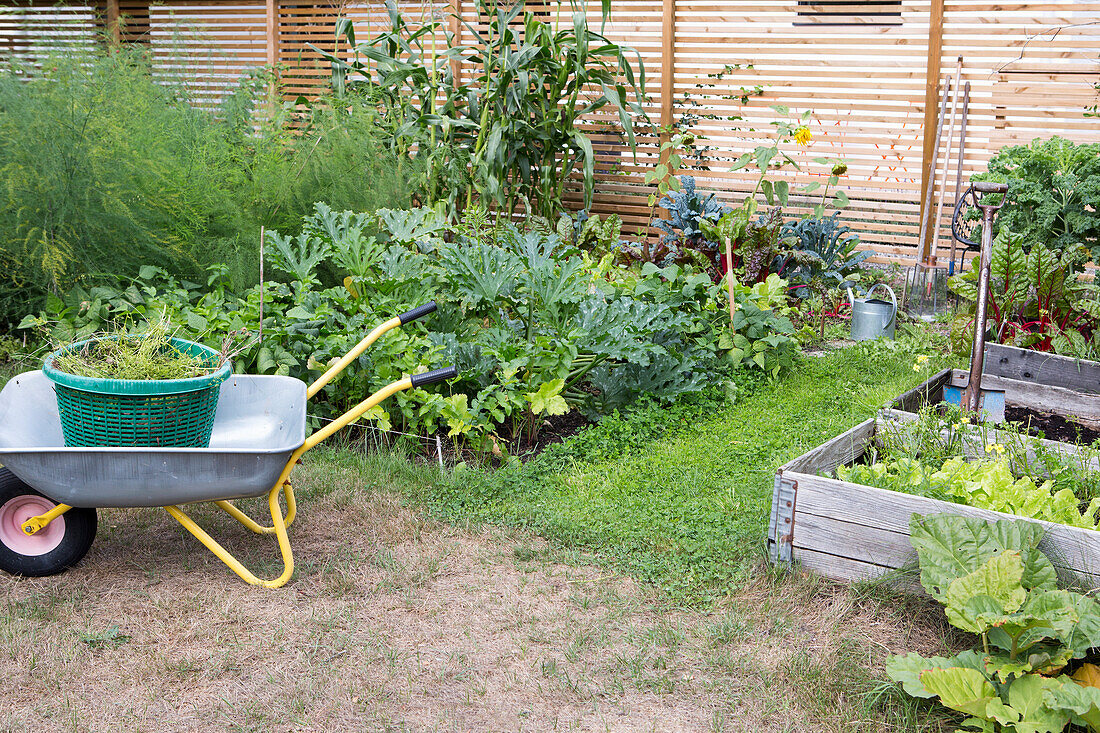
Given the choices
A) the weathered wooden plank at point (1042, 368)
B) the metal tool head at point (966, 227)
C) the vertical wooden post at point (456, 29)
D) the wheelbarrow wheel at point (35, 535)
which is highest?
the vertical wooden post at point (456, 29)

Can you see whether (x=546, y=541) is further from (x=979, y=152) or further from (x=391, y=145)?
(x=979, y=152)

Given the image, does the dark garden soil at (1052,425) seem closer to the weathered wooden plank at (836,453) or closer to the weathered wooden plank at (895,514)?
the weathered wooden plank at (836,453)

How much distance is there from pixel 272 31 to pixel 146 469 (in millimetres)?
7423

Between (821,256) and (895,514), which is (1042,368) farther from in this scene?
(821,256)

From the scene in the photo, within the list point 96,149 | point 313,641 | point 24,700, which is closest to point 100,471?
point 24,700

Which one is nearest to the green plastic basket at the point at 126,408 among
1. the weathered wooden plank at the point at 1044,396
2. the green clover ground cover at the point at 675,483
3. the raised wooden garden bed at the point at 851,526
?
the green clover ground cover at the point at 675,483

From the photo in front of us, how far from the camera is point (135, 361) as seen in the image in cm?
268

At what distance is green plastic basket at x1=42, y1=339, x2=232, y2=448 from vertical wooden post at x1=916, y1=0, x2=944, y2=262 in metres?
5.65

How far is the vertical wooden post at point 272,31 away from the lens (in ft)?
28.7

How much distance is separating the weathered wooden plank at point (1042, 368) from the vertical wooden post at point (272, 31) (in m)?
7.28

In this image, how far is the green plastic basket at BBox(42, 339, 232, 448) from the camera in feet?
8.52

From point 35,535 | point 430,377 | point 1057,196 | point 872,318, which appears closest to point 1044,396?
point 872,318

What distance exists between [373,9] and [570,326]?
662 centimetres

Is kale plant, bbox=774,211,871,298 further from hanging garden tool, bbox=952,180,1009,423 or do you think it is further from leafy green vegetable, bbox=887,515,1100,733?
leafy green vegetable, bbox=887,515,1100,733
